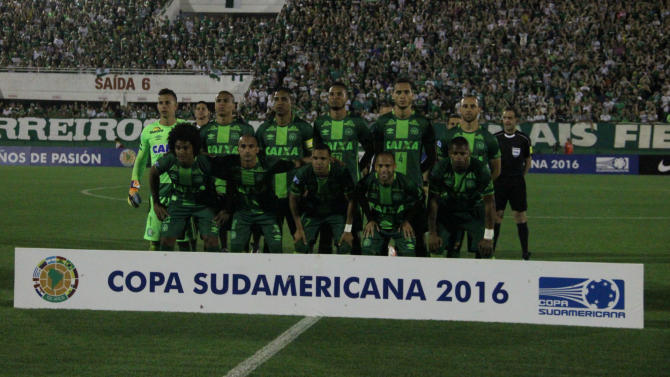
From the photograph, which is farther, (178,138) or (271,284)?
(178,138)

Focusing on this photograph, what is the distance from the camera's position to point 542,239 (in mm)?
13383

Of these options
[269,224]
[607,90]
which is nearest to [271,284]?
[269,224]

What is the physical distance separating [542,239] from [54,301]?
8.30m

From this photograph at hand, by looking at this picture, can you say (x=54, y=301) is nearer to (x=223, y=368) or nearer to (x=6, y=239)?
(x=223, y=368)

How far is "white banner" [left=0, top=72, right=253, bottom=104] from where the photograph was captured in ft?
146

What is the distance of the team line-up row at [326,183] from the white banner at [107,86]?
35.0m

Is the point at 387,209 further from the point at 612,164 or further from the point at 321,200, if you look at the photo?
the point at 612,164

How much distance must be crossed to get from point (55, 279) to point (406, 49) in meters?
33.8

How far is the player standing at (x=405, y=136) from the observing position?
884 cm

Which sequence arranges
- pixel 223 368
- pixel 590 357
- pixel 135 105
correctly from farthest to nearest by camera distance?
1. pixel 135 105
2. pixel 590 357
3. pixel 223 368

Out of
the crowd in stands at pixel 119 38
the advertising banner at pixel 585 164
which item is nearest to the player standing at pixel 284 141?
the advertising banner at pixel 585 164

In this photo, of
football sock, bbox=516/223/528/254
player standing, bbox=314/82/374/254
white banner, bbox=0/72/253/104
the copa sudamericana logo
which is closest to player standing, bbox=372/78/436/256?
player standing, bbox=314/82/374/254

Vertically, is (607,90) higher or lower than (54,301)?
higher

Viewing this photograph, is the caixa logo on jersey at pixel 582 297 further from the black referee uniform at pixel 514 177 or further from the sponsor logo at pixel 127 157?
the sponsor logo at pixel 127 157
